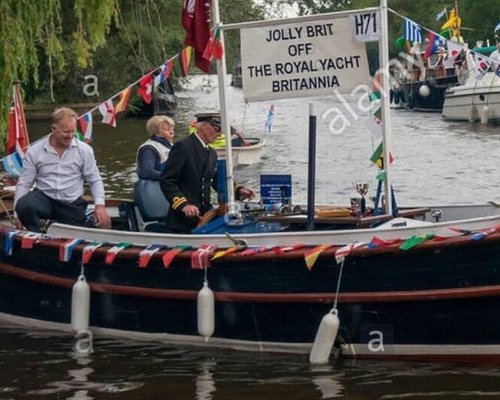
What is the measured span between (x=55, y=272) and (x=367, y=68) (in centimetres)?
315

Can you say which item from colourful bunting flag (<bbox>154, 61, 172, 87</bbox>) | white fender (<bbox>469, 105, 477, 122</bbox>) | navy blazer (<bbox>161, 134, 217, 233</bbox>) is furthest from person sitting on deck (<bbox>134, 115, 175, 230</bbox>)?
white fender (<bbox>469, 105, 477, 122</bbox>)

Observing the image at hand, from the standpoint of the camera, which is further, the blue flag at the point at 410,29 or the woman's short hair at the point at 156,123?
the woman's short hair at the point at 156,123

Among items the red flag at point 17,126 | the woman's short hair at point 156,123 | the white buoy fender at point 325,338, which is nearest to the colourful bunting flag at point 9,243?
the red flag at point 17,126

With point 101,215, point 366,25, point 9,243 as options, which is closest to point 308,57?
point 366,25

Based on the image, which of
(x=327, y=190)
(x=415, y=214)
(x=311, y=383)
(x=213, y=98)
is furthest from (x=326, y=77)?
(x=213, y=98)

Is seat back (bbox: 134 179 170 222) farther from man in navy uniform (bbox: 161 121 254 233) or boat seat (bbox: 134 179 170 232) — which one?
man in navy uniform (bbox: 161 121 254 233)

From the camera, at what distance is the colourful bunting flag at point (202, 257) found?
10258 mm

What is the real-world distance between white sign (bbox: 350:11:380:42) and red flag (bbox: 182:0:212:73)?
52.9 inches

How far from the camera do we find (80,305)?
434 inches

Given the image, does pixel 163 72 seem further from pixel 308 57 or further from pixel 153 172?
pixel 308 57

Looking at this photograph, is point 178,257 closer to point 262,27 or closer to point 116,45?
point 262,27

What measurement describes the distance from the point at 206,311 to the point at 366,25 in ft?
8.63

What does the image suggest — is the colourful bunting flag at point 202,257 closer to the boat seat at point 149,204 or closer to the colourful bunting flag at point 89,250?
the colourful bunting flag at point 89,250

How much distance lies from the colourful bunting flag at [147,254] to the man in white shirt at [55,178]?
2.71 ft
